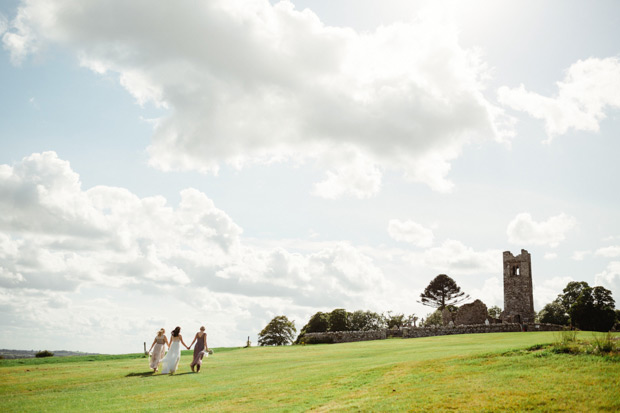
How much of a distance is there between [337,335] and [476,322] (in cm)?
1984

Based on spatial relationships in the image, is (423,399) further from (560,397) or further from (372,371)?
(372,371)

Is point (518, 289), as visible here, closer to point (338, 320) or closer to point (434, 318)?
point (338, 320)

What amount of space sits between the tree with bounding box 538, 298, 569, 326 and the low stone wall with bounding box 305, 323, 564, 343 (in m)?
33.8

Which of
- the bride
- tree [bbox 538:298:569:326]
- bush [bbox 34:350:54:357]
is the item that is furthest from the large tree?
the bride

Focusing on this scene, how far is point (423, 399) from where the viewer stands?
454 inches

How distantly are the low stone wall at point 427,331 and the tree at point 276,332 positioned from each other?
89.4 ft

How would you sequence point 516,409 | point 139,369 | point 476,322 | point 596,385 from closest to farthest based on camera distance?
point 516,409 → point 596,385 → point 139,369 → point 476,322

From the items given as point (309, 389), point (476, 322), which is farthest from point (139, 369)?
point (476, 322)

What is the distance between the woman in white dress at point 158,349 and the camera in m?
22.5

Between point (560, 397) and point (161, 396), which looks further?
point (161, 396)

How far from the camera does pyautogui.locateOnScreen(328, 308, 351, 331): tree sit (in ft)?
271

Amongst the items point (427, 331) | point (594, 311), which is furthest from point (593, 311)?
point (427, 331)

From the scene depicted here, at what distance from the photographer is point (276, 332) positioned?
84938mm

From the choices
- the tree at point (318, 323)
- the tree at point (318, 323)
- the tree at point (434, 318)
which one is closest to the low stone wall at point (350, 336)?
the tree at point (318, 323)
